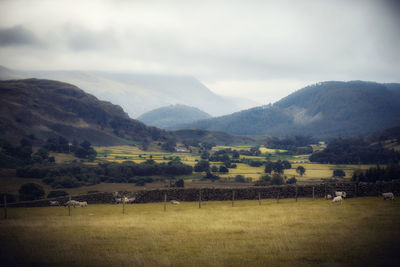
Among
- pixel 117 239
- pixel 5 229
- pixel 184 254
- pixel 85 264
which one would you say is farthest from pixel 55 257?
pixel 5 229

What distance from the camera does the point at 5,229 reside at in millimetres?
21766

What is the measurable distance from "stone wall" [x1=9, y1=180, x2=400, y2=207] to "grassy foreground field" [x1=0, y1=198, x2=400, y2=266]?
10.9 metres

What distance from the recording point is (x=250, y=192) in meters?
39.5

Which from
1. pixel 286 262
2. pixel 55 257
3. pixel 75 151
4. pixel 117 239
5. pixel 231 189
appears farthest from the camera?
pixel 75 151

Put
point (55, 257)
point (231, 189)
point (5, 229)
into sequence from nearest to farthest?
1. point (55, 257)
2. point (5, 229)
3. point (231, 189)

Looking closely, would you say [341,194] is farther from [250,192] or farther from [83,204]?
[83,204]

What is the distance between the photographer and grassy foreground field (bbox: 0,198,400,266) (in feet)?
51.6

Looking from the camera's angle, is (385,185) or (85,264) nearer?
(85,264)

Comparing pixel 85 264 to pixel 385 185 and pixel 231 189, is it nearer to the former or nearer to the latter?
pixel 231 189

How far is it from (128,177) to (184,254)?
101395 millimetres

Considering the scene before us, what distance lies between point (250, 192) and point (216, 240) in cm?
2098

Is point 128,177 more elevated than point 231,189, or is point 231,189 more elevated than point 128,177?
point 231,189

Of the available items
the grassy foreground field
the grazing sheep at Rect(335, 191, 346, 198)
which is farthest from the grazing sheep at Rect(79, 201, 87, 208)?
the grazing sheep at Rect(335, 191, 346, 198)

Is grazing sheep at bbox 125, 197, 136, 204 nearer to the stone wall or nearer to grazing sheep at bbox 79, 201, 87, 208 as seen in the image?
the stone wall
